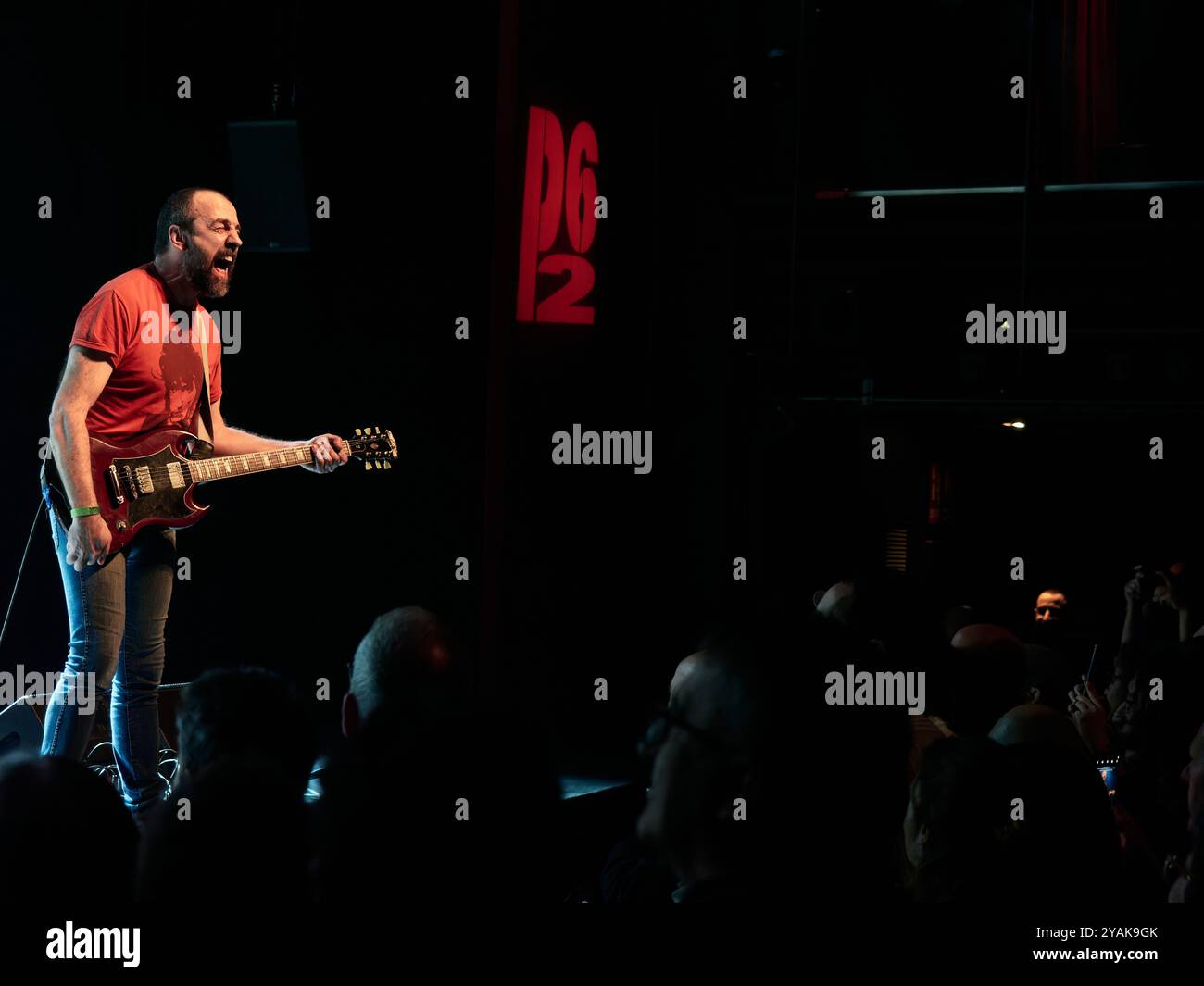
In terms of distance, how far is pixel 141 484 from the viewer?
3.21 m

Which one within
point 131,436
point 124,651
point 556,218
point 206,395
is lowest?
point 124,651

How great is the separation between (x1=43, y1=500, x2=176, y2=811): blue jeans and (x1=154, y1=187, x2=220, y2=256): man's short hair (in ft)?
2.31

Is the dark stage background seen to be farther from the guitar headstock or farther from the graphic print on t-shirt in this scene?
the graphic print on t-shirt

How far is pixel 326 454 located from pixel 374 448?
0.27 m

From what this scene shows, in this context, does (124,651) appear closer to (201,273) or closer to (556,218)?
(201,273)

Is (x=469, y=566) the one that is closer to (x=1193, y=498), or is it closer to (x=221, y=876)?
(x=221, y=876)

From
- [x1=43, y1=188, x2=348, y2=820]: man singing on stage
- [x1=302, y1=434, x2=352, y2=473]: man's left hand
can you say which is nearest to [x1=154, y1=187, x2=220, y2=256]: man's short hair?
[x1=43, y1=188, x2=348, y2=820]: man singing on stage

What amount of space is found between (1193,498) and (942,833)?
7359mm

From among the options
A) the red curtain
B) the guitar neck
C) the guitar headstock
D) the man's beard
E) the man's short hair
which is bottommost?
the guitar neck

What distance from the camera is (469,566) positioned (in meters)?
4.39

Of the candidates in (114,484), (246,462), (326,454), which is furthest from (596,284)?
(114,484)

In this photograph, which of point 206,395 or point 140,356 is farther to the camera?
point 206,395

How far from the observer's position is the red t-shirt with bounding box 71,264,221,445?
10.3 ft

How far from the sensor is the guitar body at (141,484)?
10.3 ft
